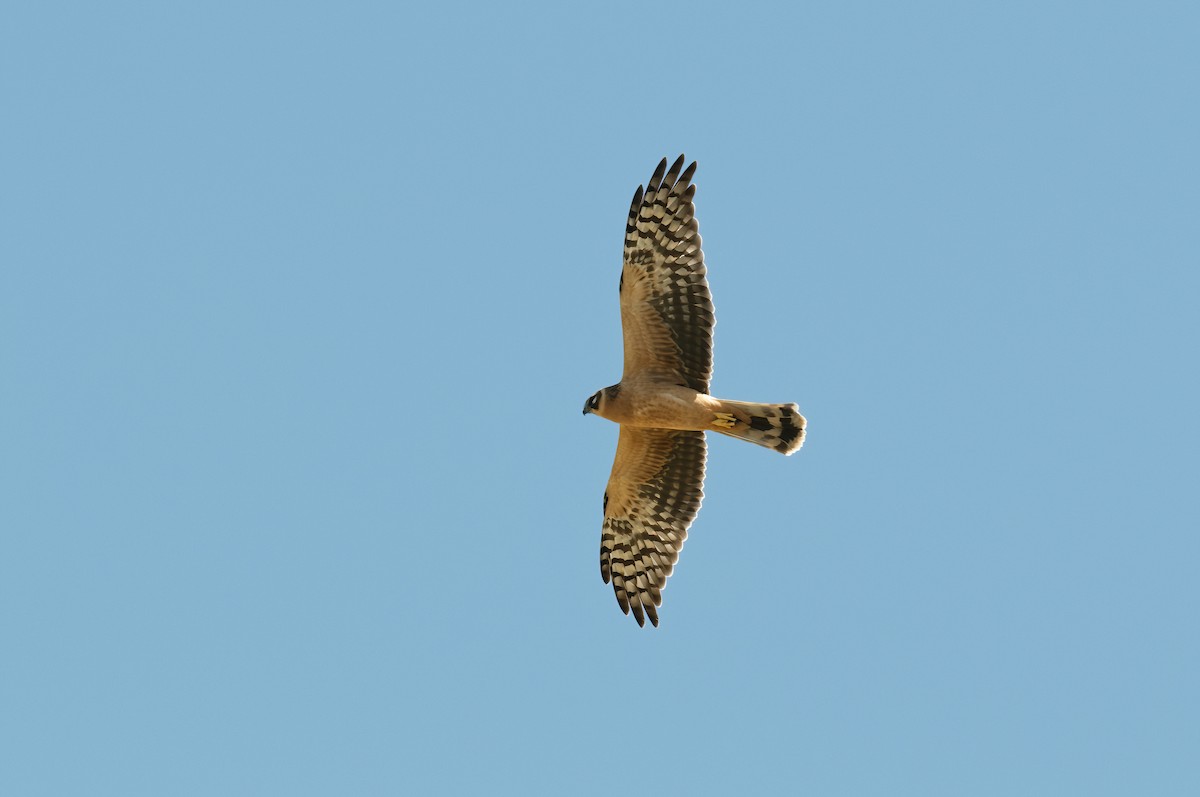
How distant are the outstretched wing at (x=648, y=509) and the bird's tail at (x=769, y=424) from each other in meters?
0.89

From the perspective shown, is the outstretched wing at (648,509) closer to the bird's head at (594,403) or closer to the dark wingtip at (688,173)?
the bird's head at (594,403)

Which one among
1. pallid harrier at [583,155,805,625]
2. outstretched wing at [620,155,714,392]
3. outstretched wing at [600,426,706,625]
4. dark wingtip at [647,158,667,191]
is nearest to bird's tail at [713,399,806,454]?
pallid harrier at [583,155,805,625]

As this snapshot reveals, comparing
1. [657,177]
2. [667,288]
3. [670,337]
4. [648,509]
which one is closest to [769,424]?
[670,337]

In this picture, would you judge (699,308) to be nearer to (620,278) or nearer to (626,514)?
(620,278)

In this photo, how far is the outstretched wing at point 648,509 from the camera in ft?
50.3

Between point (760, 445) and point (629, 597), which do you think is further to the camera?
point (629, 597)

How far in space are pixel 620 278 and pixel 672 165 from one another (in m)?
1.11

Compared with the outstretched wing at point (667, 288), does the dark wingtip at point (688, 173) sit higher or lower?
higher

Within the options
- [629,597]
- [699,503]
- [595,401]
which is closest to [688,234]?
[595,401]

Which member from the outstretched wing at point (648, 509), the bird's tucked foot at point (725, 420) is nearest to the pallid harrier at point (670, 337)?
the bird's tucked foot at point (725, 420)

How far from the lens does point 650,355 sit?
572 inches

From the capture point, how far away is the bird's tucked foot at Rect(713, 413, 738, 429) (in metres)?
14.3

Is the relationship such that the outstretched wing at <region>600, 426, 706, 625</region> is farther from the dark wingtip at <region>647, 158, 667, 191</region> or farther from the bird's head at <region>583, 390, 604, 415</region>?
the dark wingtip at <region>647, 158, 667, 191</region>

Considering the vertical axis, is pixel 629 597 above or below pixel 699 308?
below
